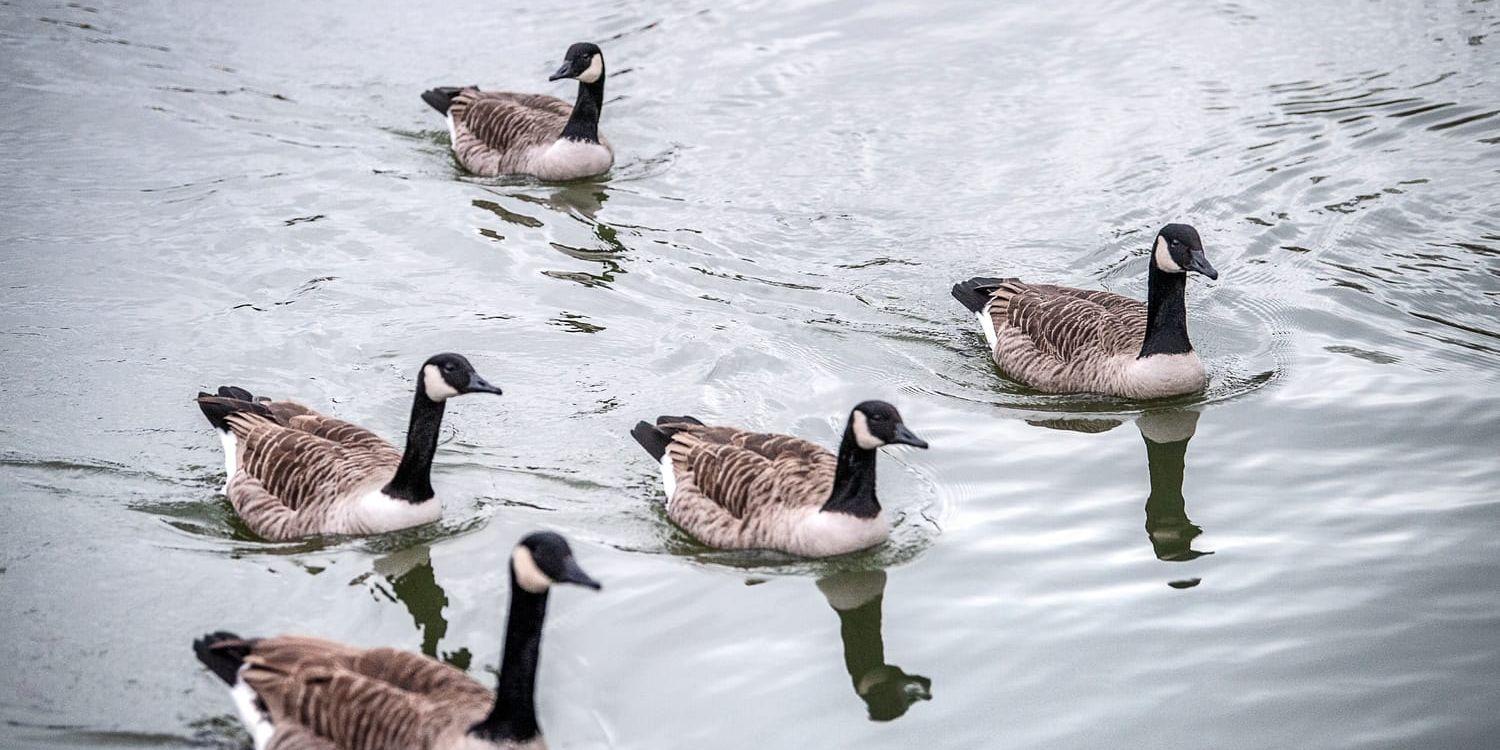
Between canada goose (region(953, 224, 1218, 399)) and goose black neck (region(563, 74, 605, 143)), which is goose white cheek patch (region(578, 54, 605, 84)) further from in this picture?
canada goose (region(953, 224, 1218, 399))

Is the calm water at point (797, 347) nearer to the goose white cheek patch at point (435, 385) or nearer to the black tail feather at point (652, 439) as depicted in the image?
the black tail feather at point (652, 439)

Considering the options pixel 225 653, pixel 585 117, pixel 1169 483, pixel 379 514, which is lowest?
pixel 1169 483

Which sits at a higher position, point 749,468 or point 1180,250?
point 1180,250

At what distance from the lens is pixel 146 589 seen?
8.95 m

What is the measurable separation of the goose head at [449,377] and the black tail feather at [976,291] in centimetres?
517

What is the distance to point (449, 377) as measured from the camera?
917 centimetres


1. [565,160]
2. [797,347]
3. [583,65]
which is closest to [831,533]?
[797,347]

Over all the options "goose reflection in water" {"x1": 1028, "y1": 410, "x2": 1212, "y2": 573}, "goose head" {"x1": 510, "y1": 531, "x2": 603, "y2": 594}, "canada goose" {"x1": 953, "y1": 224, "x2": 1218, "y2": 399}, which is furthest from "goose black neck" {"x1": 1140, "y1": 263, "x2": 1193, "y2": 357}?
"goose head" {"x1": 510, "y1": 531, "x2": 603, "y2": 594}

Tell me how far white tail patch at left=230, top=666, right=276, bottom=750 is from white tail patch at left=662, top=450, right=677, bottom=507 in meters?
3.36

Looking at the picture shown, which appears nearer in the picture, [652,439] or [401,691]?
[401,691]

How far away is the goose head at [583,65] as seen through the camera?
16.2 metres

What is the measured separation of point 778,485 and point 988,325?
3857 millimetres

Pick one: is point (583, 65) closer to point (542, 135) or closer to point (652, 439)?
point (542, 135)

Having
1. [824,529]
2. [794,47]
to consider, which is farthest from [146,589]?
[794,47]
